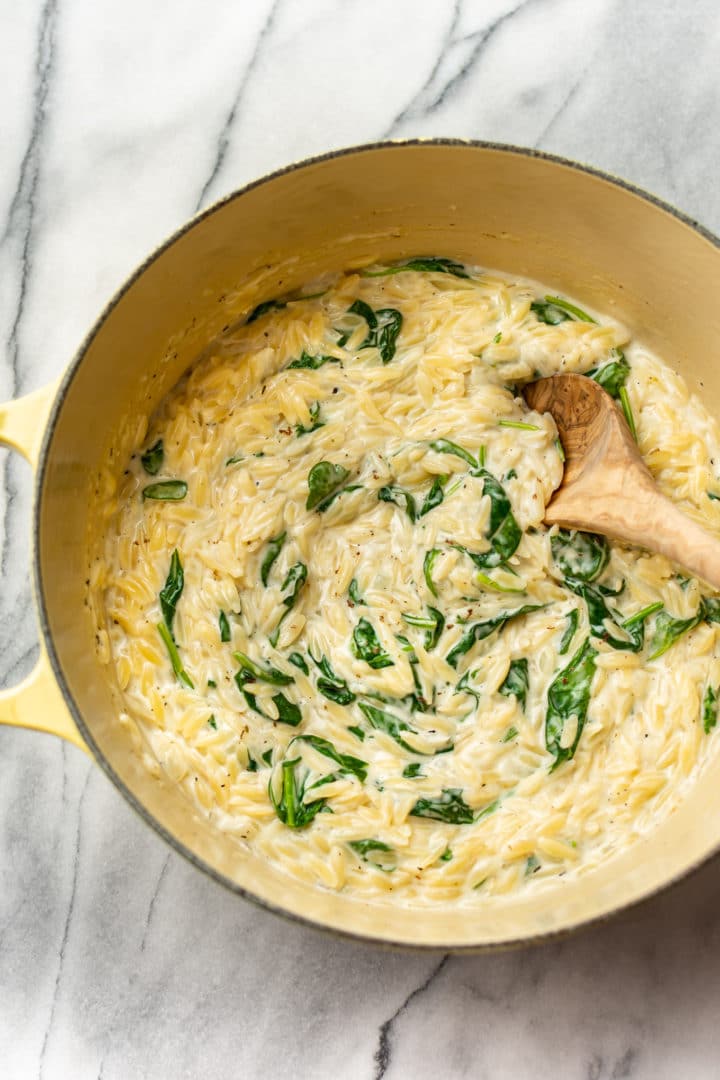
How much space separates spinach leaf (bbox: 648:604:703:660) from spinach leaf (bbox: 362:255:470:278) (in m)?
1.25

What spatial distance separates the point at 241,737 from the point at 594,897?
3.52 feet

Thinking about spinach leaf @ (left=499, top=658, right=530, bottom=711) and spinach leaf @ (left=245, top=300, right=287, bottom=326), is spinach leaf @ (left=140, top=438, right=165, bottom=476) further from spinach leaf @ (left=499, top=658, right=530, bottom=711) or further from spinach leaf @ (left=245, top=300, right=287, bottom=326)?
A: spinach leaf @ (left=499, top=658, right=530, bottom=711)

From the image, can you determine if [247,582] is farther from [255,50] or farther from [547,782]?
[255,50]

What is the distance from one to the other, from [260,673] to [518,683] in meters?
0.77

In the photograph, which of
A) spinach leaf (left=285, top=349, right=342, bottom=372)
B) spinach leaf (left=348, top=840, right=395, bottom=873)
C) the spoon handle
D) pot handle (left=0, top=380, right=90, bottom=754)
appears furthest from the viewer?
spinach leaf (left=285, top=349, right=342, bottom=372)

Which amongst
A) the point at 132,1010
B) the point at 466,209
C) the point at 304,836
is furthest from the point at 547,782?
the point at 466,209

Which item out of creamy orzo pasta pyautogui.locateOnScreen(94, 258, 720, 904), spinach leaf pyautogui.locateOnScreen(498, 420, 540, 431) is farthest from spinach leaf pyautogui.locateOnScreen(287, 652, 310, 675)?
spinach leaf pyautogui.locateOnScreen(498, 420, 540, 431)

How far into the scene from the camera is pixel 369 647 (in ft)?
10.2

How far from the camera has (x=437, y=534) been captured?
3127mm

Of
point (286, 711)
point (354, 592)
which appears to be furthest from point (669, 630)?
point (286, 711)

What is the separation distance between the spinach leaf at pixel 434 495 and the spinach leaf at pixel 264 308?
29.3 inches

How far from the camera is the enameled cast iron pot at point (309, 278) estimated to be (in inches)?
103

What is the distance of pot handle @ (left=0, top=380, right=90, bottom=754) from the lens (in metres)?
2.53

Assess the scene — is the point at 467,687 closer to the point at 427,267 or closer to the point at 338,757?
the point at 338,757
